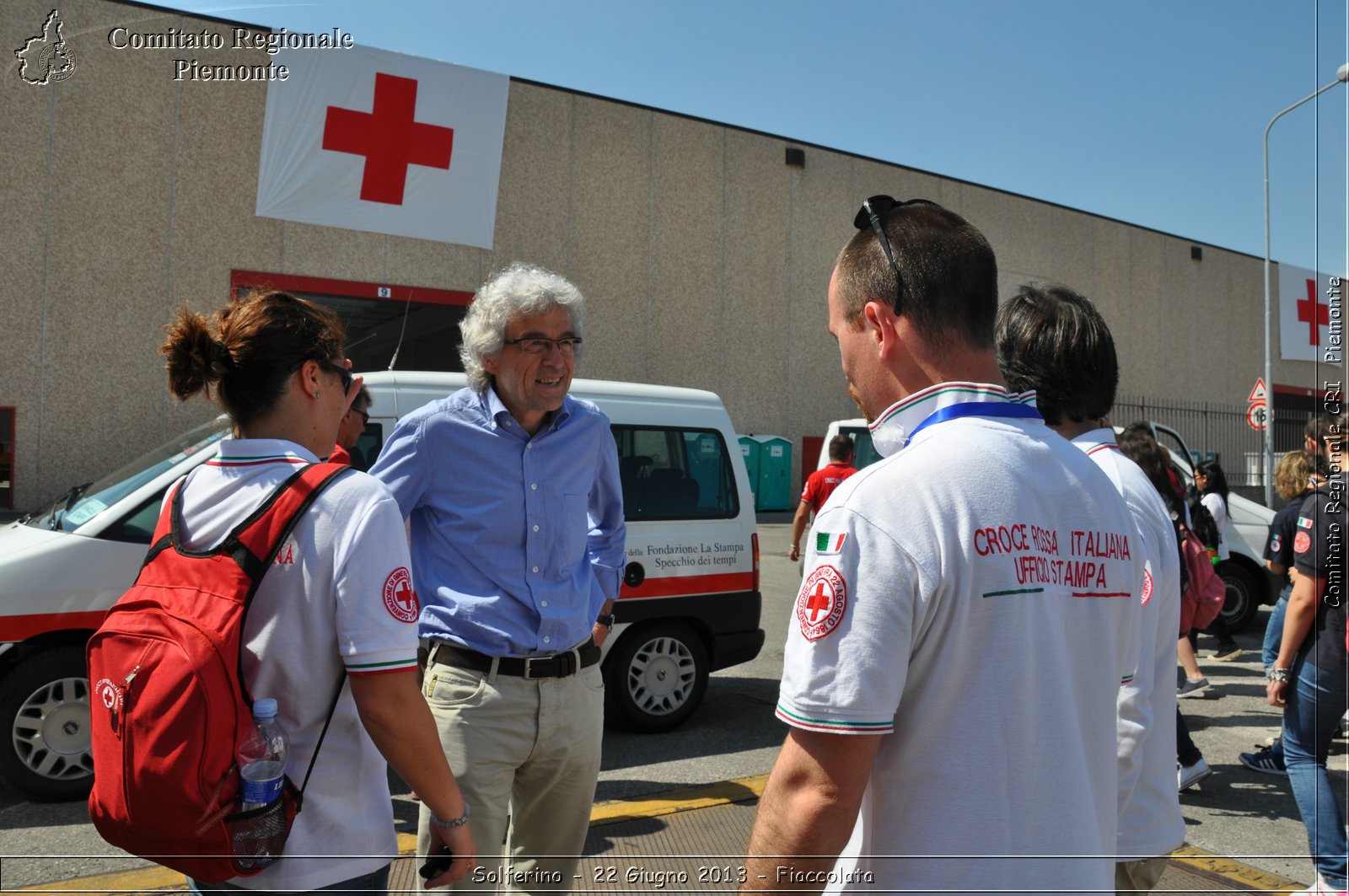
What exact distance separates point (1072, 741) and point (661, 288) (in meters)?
20.1

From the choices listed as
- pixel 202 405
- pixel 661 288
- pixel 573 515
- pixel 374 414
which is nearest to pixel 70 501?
pixel 374 414

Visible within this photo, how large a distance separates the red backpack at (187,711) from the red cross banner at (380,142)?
14.9m

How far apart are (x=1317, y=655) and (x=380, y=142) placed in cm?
1498

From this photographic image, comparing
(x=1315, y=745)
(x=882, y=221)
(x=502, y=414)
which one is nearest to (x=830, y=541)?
(x=882, y=221)

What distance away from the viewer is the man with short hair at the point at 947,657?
1.17 meters

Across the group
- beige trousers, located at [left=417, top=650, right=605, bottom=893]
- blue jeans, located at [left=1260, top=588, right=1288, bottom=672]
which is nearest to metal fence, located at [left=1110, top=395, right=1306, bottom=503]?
blue jeans, located at [left=1260, top=588, right=1288, bottom=672]

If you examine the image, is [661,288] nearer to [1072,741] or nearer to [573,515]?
[573,515]

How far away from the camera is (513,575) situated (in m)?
2.53

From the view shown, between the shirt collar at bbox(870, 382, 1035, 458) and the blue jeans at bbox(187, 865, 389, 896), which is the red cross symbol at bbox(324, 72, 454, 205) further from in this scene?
the shirt collar at bbox(870, 382, 1035, 458)

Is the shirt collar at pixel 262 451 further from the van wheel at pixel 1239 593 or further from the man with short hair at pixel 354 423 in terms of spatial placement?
the van wheel at pixel 1239 593

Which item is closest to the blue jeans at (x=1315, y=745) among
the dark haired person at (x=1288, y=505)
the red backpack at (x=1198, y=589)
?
the dark haired person at (x=1288, y=505)

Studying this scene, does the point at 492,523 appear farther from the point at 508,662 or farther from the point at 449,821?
the point at 449,821

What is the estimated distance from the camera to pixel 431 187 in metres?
16.9

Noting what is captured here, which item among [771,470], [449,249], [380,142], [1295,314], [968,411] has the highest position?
[1295,314]
